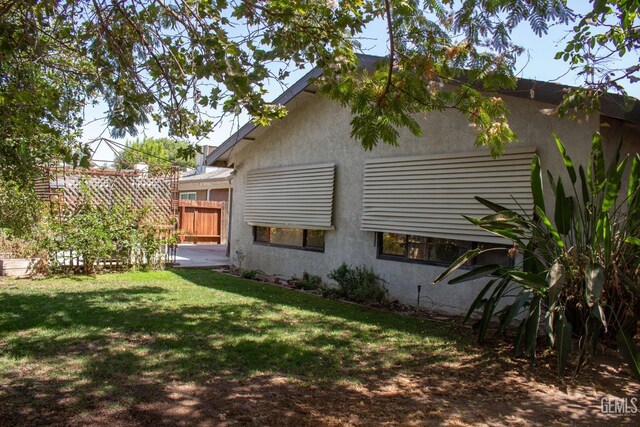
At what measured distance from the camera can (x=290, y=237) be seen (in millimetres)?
12898

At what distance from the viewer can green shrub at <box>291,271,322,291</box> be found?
11.3m

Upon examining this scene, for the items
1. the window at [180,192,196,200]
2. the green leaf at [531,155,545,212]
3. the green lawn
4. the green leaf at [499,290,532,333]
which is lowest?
the green lawn

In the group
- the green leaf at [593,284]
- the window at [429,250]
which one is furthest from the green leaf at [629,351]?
the window at [429,250]

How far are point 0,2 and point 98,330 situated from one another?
14.2 feet

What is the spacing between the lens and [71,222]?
40.6 feet

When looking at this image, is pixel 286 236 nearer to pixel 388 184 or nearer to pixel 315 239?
pixel 315 239

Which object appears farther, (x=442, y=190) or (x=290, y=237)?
(x=290, y=237)

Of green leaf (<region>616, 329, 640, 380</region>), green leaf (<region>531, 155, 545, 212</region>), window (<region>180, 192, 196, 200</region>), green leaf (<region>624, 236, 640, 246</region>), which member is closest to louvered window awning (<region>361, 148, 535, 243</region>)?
green leaf (<region>531, 155, 545, 212</region>)

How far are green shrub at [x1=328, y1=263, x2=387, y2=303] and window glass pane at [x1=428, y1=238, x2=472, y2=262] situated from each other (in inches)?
48.4

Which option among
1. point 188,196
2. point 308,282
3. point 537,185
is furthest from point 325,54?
point 188,196

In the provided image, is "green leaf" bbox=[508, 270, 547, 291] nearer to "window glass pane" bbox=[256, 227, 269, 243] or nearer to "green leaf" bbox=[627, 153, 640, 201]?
"green leaf" bbox=[627, 153, 640, 201]

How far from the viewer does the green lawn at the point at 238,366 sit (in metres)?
4.33

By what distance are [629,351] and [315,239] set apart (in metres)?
7.74

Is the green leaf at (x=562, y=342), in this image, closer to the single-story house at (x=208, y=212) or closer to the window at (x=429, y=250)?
the window at (x=429, y=250)
